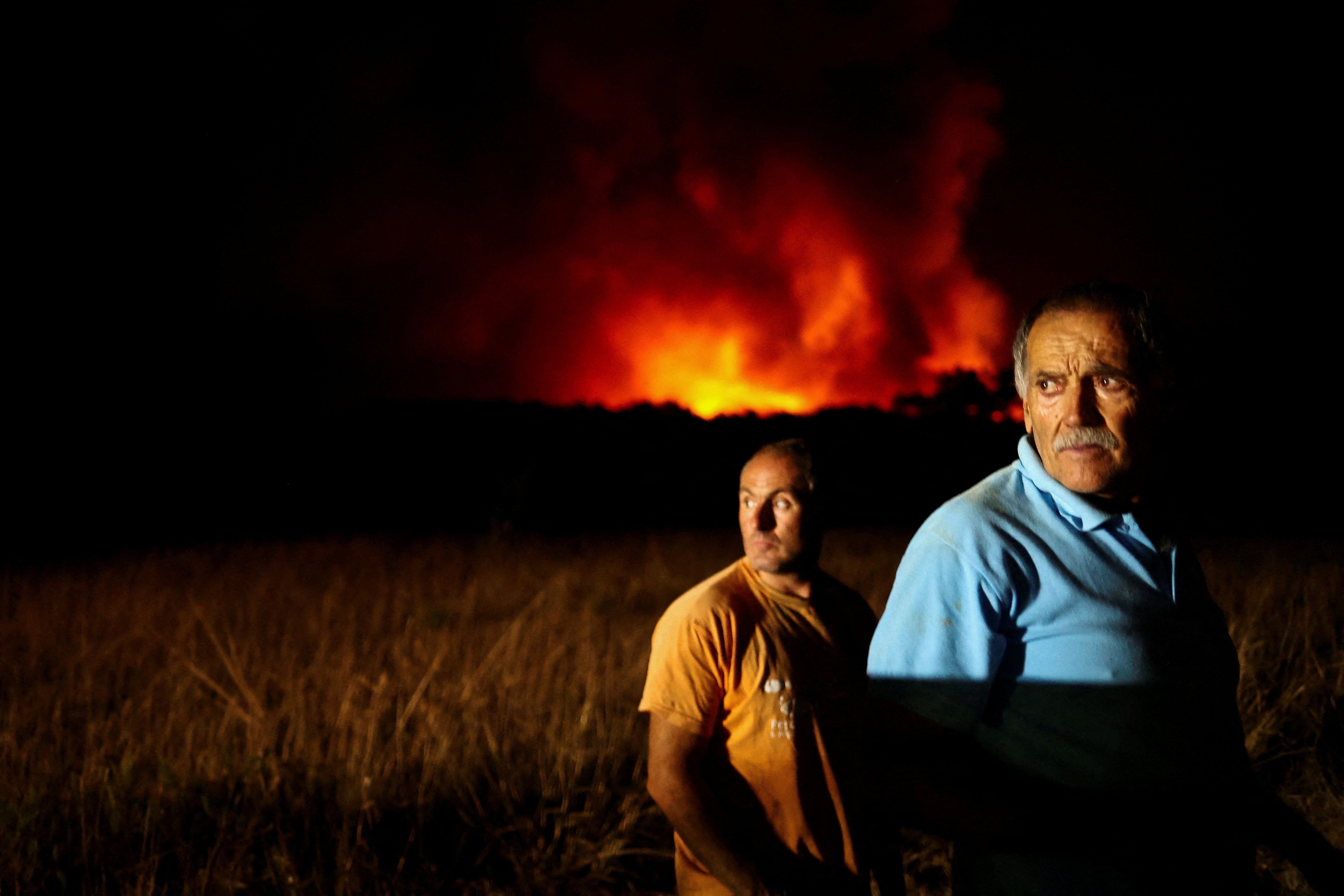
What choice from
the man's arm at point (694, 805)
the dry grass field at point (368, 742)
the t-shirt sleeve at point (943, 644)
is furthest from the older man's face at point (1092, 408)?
the dry grass field at point (368, 742)

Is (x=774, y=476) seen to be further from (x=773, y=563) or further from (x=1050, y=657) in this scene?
(x=1050, y=657)

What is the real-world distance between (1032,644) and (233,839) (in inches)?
143

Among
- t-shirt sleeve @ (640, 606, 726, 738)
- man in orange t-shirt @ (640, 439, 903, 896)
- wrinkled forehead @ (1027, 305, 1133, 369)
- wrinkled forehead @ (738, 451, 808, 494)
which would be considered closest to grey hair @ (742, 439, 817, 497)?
wrinkled forehead @ (738, 451, 808, 494)

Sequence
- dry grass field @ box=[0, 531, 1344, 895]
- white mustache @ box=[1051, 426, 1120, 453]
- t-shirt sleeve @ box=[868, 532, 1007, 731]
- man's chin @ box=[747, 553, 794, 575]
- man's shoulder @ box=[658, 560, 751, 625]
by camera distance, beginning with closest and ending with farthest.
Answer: t-shirt sleeve @ box=[868, 532, 1007, 731] < white mustache @ box=[1051, 426, 1120, 453] < man's shoulder @ box=[658, 560, 751, 625] < man's chin @ box=[747, 553, 794, 575] < dry grass field @ box=[0, 531, 1344, 895]

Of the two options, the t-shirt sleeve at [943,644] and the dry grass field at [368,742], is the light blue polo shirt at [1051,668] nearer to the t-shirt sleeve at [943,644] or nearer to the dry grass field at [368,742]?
the t-shirt sleeve at [943,644]

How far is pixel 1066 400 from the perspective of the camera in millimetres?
1687

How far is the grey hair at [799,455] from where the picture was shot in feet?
9.39

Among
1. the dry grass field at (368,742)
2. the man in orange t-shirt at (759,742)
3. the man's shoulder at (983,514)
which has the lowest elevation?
the dry grass field at (368,742)

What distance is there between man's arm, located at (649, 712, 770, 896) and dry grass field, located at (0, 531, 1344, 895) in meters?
1.64

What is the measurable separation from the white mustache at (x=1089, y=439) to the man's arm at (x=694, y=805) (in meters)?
1.38

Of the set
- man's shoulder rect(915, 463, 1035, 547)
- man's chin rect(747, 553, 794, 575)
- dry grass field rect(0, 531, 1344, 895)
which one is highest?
man's shoulder rect(915, 463, 1035, 547)

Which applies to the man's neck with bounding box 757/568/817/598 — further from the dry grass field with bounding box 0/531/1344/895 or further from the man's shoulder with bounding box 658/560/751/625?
the dry grass field with bounding box 0/531/1344/895

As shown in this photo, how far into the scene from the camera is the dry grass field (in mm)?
3650

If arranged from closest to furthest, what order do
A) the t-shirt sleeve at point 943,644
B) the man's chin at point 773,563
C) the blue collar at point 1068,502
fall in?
the t-shirt sleeve at point 943,644
the blue collar at point 1068,502
the man's chin at point 773,563
